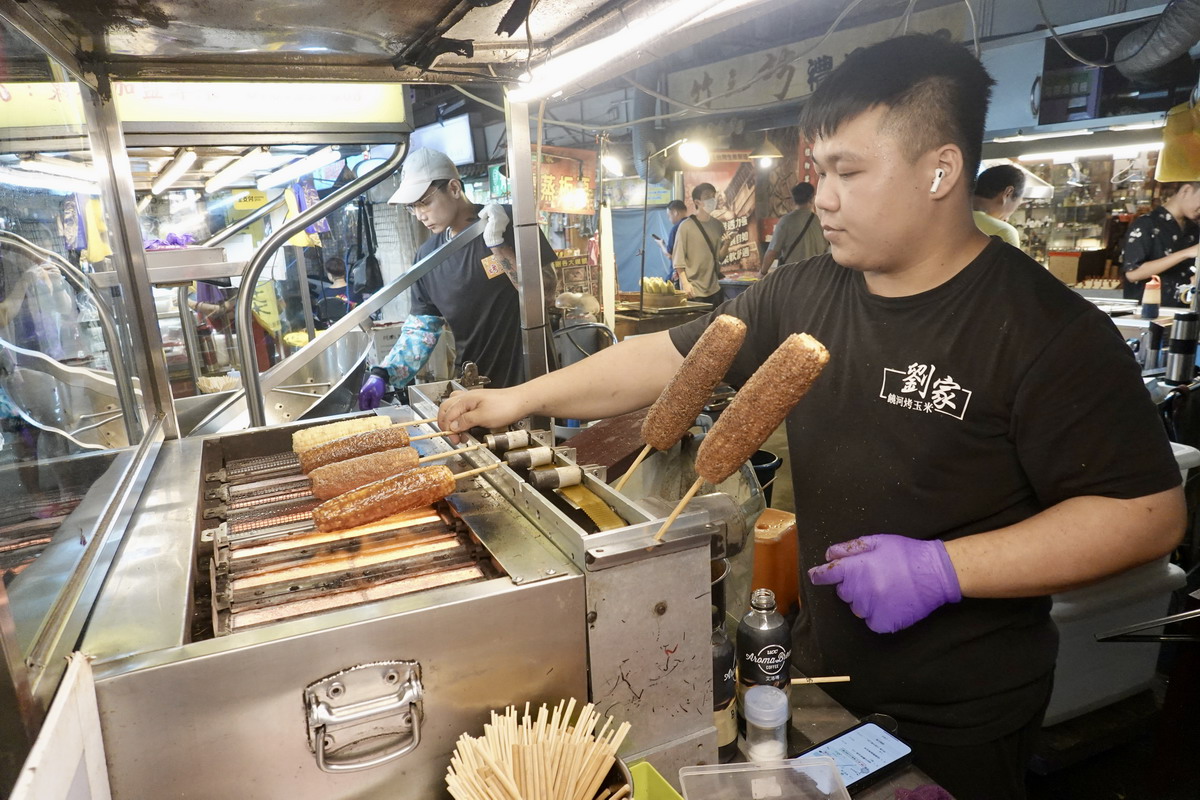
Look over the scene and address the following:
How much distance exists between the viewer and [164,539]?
5.42 feet

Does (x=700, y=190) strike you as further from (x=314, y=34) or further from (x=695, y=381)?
(x=695, y=381)

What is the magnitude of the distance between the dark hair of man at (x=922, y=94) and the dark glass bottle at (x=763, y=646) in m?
1.34

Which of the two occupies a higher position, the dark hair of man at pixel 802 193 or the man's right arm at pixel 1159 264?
the dark hair of man at pixel 802 193

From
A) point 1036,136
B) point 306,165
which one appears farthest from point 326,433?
point 1036,136

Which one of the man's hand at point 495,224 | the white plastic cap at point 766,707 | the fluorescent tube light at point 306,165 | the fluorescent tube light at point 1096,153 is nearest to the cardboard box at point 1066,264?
the fluorescent tube light at point 1096,153

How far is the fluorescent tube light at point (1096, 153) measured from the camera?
826 cm

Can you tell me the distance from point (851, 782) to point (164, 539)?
5.63 ft

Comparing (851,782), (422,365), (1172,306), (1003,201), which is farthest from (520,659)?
(1172,306)

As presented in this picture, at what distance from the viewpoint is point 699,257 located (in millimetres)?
12578

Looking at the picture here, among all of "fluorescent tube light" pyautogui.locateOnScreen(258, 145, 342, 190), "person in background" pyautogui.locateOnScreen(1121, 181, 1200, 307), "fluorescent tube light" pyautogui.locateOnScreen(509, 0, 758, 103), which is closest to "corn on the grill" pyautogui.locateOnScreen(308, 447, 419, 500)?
"fluorescent tube light" pyautogui.locateOnScreen(509, 0, 758, 103)

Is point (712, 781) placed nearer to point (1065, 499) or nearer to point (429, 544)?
point (429, 544)

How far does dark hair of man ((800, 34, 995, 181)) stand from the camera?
76.7 inches

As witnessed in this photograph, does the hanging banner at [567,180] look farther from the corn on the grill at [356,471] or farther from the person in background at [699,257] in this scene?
the person in background at [699,257]

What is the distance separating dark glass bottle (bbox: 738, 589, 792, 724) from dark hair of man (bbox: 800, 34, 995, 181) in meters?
1.34
